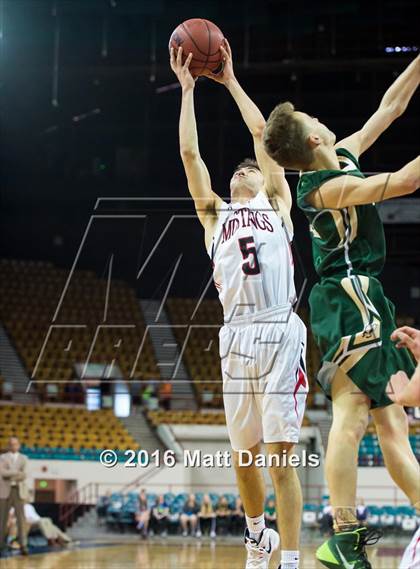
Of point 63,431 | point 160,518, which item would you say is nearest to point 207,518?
point 160,518

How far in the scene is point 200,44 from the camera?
17.1ft

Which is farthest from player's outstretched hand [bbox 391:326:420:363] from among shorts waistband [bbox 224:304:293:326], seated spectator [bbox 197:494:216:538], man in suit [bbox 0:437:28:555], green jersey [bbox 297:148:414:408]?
seated spectator [bbox 197:494:216:538]

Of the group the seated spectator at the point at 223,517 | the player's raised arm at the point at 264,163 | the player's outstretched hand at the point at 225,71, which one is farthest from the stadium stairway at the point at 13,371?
the player's raised arm at the point at 264,163

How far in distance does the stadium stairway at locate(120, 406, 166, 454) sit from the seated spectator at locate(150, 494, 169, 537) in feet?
8.57

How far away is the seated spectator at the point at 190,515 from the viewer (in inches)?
599

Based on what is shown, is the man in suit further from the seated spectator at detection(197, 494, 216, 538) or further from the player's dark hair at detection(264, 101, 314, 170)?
the player's dark hair at detection(264, 101, 314, 170)

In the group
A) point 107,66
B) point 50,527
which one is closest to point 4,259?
point 107,66

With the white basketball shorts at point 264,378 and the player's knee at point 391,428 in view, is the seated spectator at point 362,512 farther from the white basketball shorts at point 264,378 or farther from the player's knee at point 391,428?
the player's knee at point 391,428

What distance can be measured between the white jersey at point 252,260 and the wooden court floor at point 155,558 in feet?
10.9

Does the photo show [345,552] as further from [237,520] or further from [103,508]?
[103,508]

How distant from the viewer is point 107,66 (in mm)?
16734

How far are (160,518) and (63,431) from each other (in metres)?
3.55

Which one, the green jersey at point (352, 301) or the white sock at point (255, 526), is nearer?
the green jersey at point (352, 301)

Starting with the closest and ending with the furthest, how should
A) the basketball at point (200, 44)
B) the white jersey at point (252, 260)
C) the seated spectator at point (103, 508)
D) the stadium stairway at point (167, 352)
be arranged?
the white jersey at point (252, 260), the basketball at point (200, 44), the seated spectator at point (103, 508), the stadium stairway at point (167, 352)
